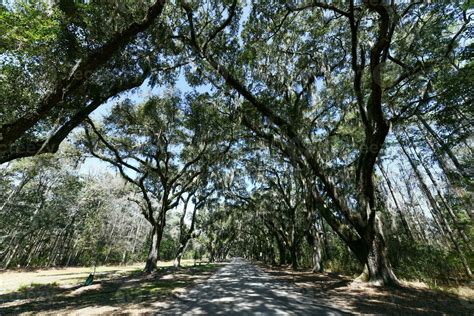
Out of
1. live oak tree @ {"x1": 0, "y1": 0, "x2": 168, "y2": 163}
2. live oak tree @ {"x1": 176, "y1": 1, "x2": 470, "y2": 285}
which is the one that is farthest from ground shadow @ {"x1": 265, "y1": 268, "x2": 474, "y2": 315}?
live oak tree @ {"x1": 0, "y1": 0, "x2": 168, "y2": 163}

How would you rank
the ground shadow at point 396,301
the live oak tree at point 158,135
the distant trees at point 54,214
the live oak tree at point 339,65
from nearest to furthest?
the ground shadow at point 396,301
the live oak tree at point 339,65
the live oak tree at point 158,135
the distant trees at point 54,214

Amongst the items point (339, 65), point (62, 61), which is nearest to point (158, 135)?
point (62, 61)

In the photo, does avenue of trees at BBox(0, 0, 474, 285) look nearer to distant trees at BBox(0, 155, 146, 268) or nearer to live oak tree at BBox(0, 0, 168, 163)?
live oak tree at BBox(0, 0, 168, 163)

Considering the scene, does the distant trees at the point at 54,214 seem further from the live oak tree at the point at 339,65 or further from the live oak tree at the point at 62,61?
the live oak tree at the point at 339,65

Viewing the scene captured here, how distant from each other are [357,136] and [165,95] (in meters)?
11.0

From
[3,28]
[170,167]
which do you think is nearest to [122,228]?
[170,167]

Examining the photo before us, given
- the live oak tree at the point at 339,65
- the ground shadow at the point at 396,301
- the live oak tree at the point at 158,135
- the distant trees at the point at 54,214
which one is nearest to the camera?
the ground shadow at the point at 396,301

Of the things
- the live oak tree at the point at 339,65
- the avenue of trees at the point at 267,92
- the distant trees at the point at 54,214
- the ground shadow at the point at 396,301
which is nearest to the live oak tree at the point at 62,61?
the avenue of trees at the point at 267,92

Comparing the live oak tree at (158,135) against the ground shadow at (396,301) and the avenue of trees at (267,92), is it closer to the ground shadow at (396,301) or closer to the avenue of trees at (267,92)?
the avenue of trees at (267,92)

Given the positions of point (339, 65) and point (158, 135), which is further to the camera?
A: point (158, 135)

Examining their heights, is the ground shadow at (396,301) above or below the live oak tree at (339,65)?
below

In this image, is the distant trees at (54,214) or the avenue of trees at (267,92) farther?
the distant trees at (54,214)

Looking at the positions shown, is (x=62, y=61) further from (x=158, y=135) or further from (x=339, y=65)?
(x=339, y=65)

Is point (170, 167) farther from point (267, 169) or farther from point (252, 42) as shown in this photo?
point (252, 42)
